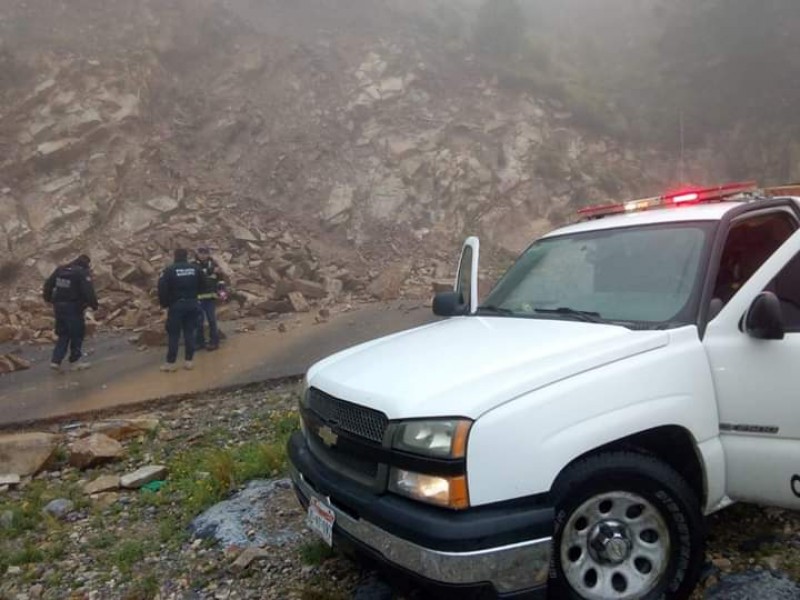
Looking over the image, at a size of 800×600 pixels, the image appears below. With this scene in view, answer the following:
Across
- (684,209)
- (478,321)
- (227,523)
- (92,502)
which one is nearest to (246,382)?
(92,502)

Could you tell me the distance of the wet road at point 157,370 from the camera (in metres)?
7.49

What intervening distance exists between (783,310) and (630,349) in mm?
896

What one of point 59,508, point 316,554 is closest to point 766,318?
point 316,554

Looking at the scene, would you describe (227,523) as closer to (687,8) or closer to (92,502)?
(92,502)

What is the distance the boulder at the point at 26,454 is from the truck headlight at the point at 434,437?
13.9 ft

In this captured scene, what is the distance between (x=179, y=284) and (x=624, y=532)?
752 cm

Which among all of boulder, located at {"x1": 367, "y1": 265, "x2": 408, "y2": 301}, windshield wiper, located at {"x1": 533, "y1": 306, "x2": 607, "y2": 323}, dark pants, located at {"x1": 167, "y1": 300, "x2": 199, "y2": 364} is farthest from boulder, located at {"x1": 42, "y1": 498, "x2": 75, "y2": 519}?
boulder, located at {"x1": 367, "y1": 265, "x2": 408, "y2": 301}

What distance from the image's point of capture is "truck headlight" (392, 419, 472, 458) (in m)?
2.30

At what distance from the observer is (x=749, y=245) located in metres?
3.34

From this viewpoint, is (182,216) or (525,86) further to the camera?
(525,86)

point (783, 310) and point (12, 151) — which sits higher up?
point (12, 151)

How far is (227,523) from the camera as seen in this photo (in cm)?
393

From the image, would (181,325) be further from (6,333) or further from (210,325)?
(6,333)

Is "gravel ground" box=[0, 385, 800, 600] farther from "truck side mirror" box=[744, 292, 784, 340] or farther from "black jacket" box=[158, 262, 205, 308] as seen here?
"black jacket" box=[158, 262, 205, 308]
